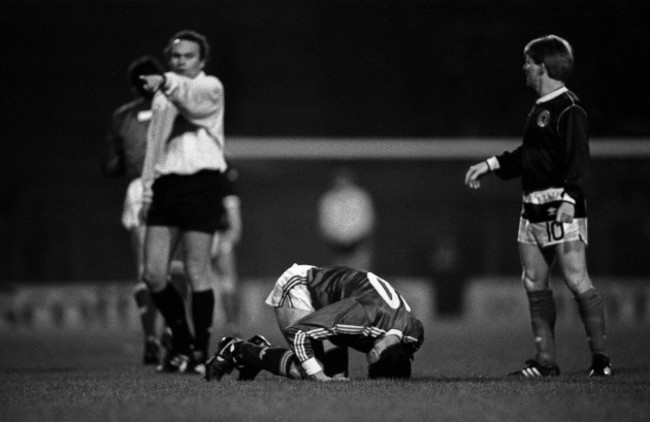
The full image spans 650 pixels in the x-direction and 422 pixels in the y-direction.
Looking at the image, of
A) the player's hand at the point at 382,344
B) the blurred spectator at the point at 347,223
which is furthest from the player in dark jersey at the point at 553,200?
the blurred spectator at the point at 347,223

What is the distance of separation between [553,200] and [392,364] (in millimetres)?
1199

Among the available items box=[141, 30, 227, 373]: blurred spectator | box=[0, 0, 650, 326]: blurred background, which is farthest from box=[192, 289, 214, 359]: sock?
box=[0, 0, 650, 326]: blurred background

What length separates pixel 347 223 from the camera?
16062mm

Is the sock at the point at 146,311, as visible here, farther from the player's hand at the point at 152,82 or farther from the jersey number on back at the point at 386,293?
the jersey number on back at the point at 386,293

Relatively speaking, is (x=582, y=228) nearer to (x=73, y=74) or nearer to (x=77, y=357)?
(x=77, y=357)

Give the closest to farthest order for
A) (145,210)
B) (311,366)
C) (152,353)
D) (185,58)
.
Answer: (311,366) → (185,58) → (145,210) → (152,353)

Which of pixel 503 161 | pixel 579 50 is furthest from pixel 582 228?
pixel 579 50

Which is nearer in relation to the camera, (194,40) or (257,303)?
(194,40)

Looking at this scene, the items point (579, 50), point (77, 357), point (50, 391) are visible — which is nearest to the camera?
point (50, 391)

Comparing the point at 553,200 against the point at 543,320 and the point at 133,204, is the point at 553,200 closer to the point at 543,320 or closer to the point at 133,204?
the point at 543,320

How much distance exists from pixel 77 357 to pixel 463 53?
10825 millimetres

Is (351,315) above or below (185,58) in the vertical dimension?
below

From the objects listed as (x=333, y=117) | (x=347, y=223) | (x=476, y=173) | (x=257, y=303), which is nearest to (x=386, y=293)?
(x=476, y=173)

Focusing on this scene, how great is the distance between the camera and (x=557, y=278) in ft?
51.3
